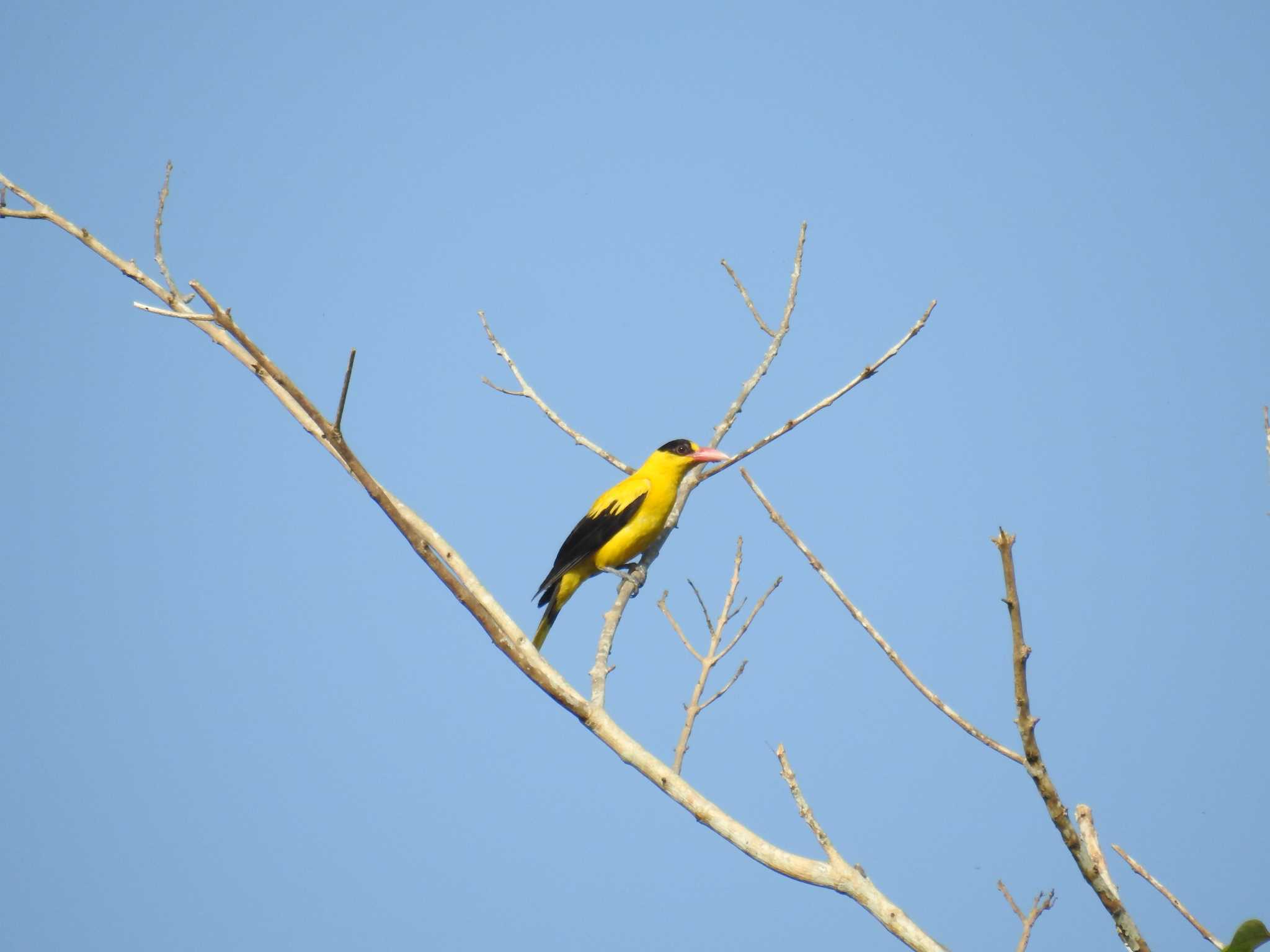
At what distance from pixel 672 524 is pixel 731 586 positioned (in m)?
1.72

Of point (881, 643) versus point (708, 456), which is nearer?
point (881, 643)

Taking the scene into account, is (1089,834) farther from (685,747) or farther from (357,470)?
(357,470)

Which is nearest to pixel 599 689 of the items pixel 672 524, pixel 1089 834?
pixel 1089 834

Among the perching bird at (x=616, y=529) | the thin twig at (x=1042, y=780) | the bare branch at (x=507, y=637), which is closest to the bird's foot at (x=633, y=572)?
the perching bird at (x=616, y=529)

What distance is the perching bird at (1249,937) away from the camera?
2309mm

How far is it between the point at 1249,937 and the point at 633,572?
4.45 metres

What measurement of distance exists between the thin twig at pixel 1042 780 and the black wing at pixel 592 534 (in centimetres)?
541

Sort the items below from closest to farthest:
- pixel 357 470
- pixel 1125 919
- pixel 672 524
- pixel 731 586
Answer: pixel 1125 919, pixel 357 470, pixel 731 586, pixel 672 524

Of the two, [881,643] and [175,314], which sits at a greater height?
[175,314]

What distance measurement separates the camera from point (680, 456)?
8117 mm

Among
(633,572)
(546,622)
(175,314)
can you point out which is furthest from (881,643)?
(546,622)

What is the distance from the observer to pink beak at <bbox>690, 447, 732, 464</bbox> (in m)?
6.77

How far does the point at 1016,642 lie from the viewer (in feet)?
7.28

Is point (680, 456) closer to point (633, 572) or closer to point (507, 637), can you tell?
point (633, 572)
